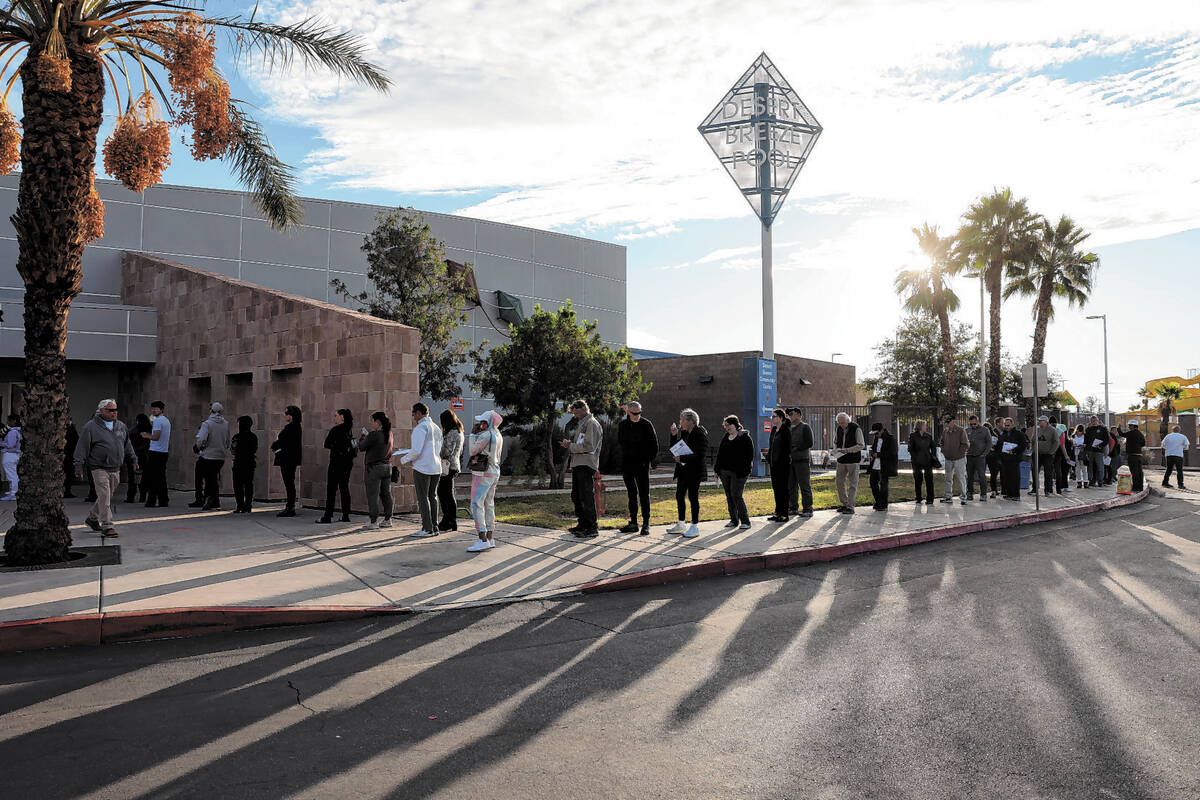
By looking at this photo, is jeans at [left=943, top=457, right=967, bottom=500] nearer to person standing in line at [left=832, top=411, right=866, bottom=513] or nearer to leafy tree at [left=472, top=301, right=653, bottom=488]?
person standing in line at [left=832, top=411, right=866, bottom=513]

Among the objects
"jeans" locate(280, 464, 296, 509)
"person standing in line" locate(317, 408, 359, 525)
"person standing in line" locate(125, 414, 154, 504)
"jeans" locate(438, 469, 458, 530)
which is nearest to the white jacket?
"jeans" locate(438, 469, 458, 530)

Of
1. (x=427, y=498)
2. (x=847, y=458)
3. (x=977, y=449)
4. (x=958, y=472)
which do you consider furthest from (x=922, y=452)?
(x=427, y=498)

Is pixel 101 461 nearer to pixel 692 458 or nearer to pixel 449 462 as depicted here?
pixel 449 462

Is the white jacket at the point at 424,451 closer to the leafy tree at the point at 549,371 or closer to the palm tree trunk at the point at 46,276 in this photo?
the palm tree trunk at the point at 46,276

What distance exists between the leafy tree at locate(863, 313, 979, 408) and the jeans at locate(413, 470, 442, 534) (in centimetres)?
3460

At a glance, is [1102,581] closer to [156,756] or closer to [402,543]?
[402,543]

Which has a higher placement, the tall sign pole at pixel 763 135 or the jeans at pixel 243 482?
the tall sign pole at pixel 763 135

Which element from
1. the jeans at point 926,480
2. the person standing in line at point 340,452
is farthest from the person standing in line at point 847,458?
the person standing in line at point 340,452

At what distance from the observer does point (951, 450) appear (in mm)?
15664

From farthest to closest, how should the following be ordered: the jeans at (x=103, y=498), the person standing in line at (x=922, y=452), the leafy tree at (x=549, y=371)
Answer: the leafy tree at (x=549, y=371) → the person standing in line at (x=922, y=452) → the jeans at (x=103, y=498)

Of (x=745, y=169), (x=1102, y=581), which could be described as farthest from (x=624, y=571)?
(x=745, y=169)

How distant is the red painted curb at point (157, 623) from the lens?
6.26 meters

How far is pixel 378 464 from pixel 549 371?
25.7ft

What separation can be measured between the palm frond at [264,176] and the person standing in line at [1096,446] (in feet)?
64.1
